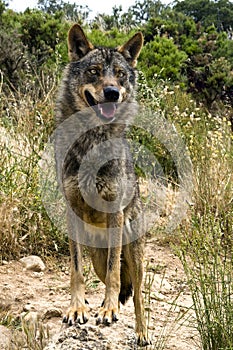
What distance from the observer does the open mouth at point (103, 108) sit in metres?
3.96

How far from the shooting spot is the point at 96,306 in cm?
450

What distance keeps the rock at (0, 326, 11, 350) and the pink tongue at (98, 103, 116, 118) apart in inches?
68.2

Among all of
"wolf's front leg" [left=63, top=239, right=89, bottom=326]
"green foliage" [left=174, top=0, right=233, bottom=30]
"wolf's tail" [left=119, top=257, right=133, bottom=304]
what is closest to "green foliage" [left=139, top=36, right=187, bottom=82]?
"wolf's tail" [left=119, top=257, right=133, bottom=304]

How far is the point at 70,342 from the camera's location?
3139 millimetres

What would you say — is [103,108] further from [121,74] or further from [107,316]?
[107,316]

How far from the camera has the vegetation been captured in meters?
3.25

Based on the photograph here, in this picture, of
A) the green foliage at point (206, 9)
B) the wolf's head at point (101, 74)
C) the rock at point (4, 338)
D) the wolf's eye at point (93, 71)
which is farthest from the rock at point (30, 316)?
the green foliage at point (206, 9)

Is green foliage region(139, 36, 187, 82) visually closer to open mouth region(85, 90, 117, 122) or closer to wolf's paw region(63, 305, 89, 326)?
open mouth region(85, 90, 117, 122)

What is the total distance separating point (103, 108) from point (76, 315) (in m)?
1.52

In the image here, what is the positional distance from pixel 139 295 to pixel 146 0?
92.8ft

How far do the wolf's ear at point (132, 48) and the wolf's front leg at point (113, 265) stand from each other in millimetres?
1425

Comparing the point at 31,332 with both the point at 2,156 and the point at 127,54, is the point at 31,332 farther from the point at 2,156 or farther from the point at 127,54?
the point at 2,156

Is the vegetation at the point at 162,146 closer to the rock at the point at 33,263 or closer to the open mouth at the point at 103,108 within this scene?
the rock at the point at 33,263

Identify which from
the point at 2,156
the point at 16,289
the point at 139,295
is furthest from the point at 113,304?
the point at 2,156
